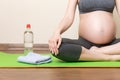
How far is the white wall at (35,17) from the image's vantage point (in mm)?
2551

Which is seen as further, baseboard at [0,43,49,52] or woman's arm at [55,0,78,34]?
baseboard at [0,43,49,52]

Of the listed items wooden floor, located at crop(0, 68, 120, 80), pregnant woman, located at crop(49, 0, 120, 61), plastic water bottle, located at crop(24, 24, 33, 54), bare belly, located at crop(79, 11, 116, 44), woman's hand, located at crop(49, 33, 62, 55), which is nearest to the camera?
wooden floor, located at crop(0, 68, 120, 80)

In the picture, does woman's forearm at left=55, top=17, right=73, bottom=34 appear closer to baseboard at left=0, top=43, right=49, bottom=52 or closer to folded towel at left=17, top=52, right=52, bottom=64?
folded towel at left=17, top=52, right=52, bottom=64

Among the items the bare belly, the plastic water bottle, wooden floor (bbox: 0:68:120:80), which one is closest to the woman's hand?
wooden floor (bbox: 0:68:120:80)

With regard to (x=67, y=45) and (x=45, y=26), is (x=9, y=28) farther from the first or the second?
(x=67, y=45)

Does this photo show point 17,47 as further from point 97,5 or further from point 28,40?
point 97,5

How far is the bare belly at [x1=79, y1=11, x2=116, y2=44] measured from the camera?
1.89 meters

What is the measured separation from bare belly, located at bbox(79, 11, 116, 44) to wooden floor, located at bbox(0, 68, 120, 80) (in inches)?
14.9

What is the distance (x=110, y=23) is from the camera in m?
1.93

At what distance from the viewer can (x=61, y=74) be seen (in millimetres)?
1448

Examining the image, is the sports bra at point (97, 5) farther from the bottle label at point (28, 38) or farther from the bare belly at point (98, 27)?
the bottle label at point (28, 38)

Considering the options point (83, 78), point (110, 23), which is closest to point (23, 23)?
point (110, 23)

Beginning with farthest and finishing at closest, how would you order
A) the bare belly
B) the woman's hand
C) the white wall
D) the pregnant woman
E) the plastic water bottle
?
the white wall < the plastic water bottle < the bare belly < the pregnant woman < the woman's hand

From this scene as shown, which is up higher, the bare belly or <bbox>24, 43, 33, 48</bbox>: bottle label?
the bare belly
